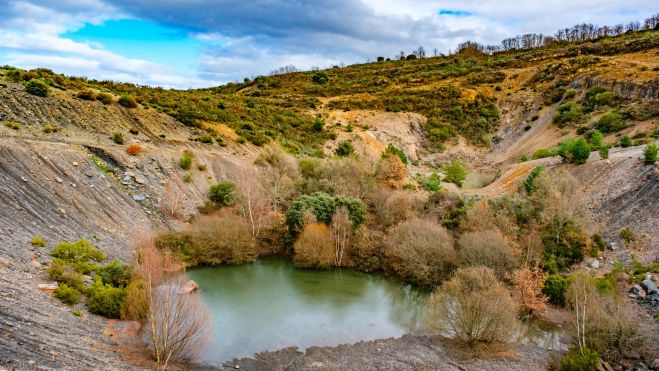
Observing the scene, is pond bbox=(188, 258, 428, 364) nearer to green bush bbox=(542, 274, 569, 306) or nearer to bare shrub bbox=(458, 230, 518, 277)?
bare shrub bbox=(458, 230, 518, 277)

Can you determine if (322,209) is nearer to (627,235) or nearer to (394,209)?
(394,209)

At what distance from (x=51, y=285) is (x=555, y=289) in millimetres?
25942

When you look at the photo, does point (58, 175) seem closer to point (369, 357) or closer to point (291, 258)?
point (291, 258)

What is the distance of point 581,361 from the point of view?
63.8 feet

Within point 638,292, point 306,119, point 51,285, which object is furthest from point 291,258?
point 306,119

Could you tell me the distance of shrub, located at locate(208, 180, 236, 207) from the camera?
38438 mm

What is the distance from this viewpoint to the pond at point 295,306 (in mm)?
23641

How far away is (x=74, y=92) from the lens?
4522cm

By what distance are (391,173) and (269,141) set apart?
16.1 m

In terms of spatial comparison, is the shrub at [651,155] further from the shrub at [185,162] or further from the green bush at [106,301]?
the shrub at [185,162]

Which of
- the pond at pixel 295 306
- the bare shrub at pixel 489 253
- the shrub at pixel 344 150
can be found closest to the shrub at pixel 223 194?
the pond at pixel 295 306

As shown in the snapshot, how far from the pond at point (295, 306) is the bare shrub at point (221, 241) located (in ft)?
2.30

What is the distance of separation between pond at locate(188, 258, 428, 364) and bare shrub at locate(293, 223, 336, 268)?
0.68 m

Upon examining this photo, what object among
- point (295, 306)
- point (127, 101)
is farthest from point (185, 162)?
point (295, 306)
